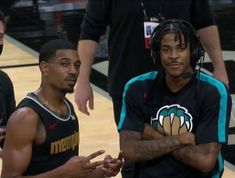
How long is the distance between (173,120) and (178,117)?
30mm

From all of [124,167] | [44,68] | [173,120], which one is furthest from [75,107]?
[44,68]

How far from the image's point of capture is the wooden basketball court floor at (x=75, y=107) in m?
5.96

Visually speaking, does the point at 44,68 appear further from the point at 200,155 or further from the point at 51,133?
the point at 200,155

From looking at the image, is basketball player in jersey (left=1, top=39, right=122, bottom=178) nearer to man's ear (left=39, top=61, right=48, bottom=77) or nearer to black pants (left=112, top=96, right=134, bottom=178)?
man's ear (left=39, top=61, right=48, bottom=77)

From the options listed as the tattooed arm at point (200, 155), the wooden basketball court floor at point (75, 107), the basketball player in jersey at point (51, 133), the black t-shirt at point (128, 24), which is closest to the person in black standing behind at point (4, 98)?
the basketball player in jersey at point (51, 133)

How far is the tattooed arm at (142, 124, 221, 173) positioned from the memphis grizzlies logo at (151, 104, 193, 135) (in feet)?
0.38

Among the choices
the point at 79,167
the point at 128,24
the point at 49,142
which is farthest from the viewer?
the point at 128,24

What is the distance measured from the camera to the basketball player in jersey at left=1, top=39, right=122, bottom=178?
3176 millimetres

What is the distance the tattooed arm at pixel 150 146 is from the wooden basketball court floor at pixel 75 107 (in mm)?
1786

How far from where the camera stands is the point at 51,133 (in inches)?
129

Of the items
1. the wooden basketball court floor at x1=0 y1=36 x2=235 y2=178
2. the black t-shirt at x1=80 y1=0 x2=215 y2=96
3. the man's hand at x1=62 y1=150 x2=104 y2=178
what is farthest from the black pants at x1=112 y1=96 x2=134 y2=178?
the wooden basketball court floor at x1=0 y1=36 x2=235 y2=178

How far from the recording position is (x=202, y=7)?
4.15 metres

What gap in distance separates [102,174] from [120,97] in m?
0.78

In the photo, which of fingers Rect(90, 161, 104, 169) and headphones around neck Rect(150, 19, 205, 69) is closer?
fingers Rect(90, 161, 104, 169)
